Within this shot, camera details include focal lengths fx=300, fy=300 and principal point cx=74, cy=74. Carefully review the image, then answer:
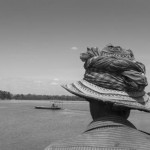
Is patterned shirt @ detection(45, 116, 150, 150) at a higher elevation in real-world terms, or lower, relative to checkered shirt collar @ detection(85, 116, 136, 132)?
lower

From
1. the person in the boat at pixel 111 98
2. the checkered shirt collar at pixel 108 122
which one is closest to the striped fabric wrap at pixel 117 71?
the person in the boat at pixel 111 98

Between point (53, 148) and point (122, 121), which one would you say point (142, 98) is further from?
point (53, 148)

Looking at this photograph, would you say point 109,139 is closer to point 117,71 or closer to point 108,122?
point 108,122

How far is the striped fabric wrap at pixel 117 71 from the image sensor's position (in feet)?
4.29

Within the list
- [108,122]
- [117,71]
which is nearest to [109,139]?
[108,122]

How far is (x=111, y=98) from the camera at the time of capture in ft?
4.28

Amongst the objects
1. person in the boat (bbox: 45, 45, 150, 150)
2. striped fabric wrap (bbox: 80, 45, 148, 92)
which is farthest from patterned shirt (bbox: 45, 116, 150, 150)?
striped fabric wrap (bbox: 80, 45, 148, 92)

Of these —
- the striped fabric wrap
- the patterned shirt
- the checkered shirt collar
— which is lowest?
the patterned shirt

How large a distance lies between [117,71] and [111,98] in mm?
132

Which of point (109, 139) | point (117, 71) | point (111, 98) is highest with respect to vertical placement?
point (117, 71)

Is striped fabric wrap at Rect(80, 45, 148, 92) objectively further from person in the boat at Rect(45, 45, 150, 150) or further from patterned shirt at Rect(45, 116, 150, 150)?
patterned shirt at Rect(45, 116, 150, 150)

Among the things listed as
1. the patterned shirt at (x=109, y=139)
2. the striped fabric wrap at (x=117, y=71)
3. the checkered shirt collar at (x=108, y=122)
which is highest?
the striped fabric wrap at (x=117, y=71)

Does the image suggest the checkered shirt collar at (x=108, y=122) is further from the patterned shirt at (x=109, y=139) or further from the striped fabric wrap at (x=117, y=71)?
the striped fabric wrap at (x=117, y=71)

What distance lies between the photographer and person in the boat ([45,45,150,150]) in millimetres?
1244
